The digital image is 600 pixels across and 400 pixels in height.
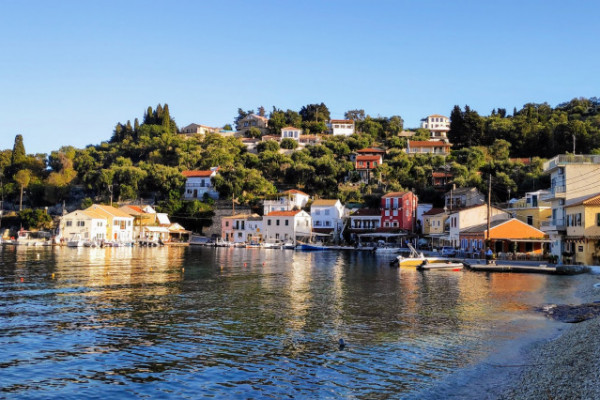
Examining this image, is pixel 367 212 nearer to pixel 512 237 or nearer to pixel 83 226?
pixel 512 237

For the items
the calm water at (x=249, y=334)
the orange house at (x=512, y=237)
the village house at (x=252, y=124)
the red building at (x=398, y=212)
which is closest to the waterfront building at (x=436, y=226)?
the red building at (x=398, y=212)

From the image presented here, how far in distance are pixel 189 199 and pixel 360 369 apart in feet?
317

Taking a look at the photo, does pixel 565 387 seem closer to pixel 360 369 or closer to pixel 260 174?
pixel 360 369

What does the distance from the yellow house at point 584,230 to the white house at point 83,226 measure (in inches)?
2872

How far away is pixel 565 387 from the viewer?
37.4 ft

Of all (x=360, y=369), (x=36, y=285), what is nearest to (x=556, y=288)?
(x=360, y=369)

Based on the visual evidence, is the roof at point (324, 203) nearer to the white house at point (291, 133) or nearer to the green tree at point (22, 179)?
the white house at point (291, 133)

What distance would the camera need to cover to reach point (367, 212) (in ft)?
291

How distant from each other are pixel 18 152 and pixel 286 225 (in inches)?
3159

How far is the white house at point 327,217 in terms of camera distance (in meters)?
92.0

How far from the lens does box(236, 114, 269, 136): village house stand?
15823cm

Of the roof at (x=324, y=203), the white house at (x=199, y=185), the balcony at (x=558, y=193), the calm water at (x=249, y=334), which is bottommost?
the calm water at (x=249, y=334)

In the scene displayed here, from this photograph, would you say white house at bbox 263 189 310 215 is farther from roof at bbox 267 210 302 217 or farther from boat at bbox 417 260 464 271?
boat at bbox 417 260 464 271

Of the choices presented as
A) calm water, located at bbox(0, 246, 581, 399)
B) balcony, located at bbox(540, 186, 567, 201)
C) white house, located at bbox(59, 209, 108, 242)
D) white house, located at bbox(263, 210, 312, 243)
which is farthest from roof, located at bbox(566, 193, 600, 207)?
white house, located at bbox(59, 209, 108, 242)
